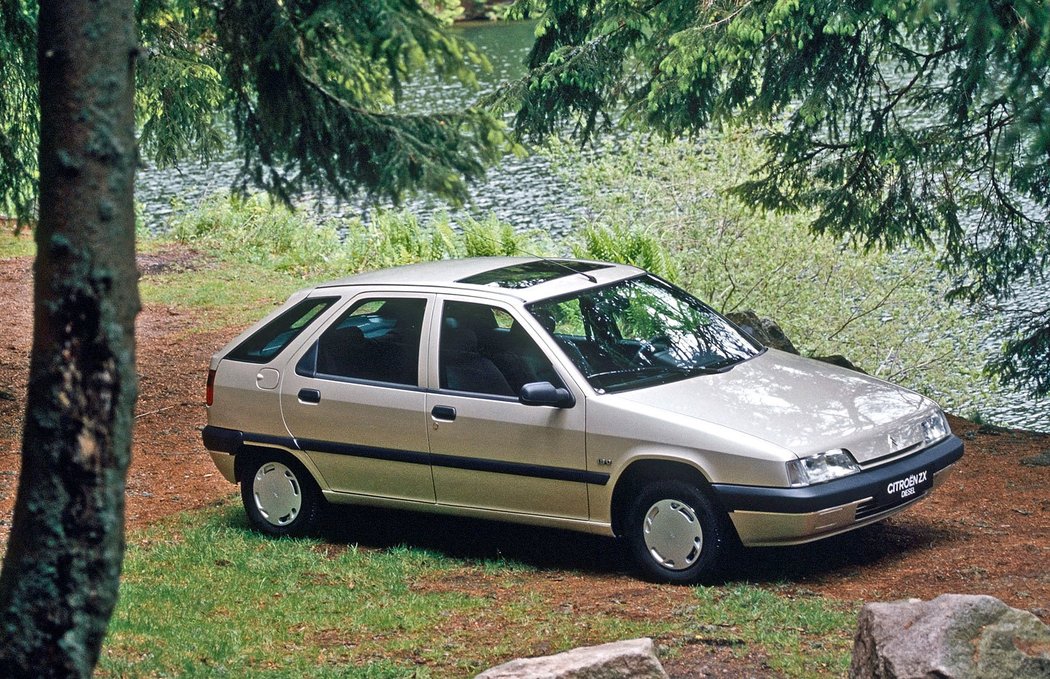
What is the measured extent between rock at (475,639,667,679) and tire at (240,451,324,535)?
11.8ft

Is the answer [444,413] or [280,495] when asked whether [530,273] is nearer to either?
[444,413]

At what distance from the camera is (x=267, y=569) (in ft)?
26.3

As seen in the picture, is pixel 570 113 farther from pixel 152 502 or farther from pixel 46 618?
pixel 46 618

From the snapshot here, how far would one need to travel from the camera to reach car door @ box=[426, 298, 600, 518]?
7.50 metres

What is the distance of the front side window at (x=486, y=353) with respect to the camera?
7.70 m

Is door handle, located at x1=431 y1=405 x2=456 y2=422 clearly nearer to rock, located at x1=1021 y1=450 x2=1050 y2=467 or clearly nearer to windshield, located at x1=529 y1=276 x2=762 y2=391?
windshield, located at x1=529 y1=276 x2=762 y2=391

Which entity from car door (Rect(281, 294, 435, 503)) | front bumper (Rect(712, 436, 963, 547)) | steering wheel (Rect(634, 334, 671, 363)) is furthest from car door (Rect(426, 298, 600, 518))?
front bumper (Rect(712, 436, 963, 547))

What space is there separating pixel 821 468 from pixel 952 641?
2108mm

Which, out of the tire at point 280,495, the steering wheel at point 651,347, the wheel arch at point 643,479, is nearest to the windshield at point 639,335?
the steering wheel at point 651,347

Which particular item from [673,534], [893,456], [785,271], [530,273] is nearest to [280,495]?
[530,273]

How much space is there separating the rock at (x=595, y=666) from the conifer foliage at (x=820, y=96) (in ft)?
17.4

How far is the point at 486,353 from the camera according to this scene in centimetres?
790

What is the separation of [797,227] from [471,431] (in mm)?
12231

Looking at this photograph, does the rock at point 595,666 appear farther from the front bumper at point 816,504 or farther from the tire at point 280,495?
the tire at point 280,495
